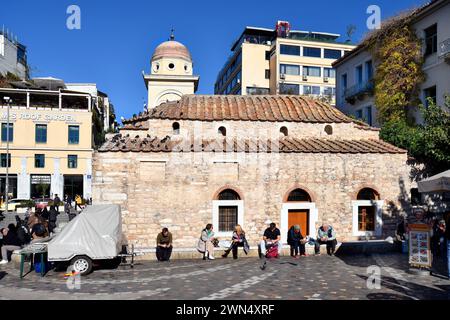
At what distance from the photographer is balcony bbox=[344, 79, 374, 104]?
24489 millimetres

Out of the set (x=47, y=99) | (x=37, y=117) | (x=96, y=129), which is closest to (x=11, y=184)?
(x=37, y=117)

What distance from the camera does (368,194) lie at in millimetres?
17094

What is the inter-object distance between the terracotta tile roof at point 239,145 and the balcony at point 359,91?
7.34 m

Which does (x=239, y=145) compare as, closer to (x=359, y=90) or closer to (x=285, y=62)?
(x=359, y=90)

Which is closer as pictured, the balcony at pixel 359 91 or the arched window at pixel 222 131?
the arched window at pixel 222 131

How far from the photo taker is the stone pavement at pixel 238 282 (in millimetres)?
8664

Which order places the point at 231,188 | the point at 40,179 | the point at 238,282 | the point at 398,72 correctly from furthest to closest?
the point at 40,179 → the point at 398,72 → the point at 231,188 → the point at 238,282

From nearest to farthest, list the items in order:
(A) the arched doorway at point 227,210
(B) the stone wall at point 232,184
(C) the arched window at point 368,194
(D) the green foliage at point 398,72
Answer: (B) the stone wall at point 232,184, (A) the arched doorway at point 227,210, (C) the arched window at point 368,194, (D) the green foliage at point 398,72

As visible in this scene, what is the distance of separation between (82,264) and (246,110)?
39.2ft

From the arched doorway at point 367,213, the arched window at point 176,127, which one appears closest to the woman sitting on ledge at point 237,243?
the arched doorway at point 367,213

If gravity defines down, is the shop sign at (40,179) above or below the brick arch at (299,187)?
above

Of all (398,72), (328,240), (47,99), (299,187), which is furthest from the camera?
(47,99)

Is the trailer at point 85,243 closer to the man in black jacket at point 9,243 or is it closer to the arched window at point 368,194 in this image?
the man in black jacket at point 9,243
